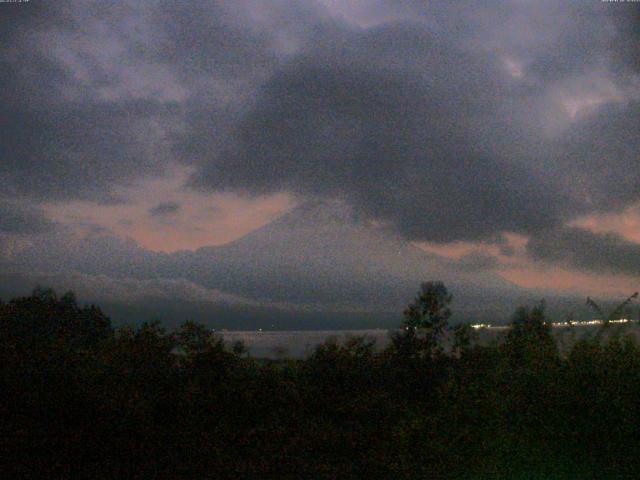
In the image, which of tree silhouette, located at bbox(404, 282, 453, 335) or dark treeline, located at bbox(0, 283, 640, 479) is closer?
dark treeline, located at bbox(0, 283, 640, 479)

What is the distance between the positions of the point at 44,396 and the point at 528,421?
455 centimetres

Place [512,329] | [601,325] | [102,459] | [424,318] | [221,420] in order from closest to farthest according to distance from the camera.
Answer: [102,459]
[221,420]
[601,325]
[512,329]
[424,318]

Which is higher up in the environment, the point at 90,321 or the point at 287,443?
the point at 90,321

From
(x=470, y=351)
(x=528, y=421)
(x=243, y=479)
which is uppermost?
(x=470, y=351)

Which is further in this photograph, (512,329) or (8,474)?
(512,329)

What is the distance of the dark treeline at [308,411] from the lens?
5793 mm

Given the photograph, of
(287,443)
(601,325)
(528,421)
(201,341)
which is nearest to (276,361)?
(201,341)

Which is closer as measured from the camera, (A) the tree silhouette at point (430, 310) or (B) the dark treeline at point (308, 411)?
(B) the dark treeline at point (308, 411)

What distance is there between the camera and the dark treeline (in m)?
5.79

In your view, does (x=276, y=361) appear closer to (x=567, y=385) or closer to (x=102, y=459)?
(x=102, y=459)

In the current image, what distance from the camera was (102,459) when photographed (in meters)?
5.91

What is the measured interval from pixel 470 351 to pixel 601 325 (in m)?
1.48

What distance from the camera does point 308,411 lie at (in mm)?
7195

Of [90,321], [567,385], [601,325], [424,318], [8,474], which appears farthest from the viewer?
[90,321]
